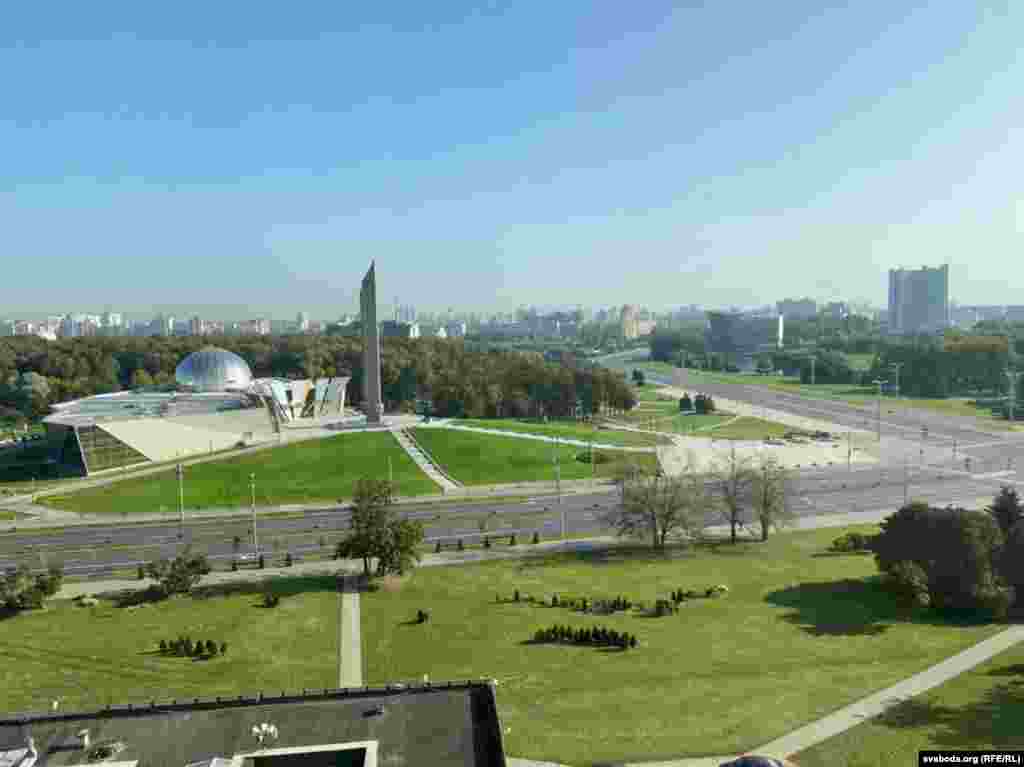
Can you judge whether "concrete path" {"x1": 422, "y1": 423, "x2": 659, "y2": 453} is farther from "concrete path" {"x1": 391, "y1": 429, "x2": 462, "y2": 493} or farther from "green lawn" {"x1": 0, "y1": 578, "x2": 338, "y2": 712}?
"green lawn" {"x1": 0, "y1": 578, "x2": 338, "y2": 712}

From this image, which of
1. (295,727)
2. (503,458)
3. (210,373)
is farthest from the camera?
(210,373)

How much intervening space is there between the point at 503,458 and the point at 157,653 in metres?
46.1

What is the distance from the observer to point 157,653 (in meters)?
33.7

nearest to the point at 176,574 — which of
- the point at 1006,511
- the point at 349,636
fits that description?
the point at 349,636

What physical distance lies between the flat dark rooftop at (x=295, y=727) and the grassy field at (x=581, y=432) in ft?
210

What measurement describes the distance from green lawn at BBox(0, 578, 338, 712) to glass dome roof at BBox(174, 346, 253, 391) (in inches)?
2417

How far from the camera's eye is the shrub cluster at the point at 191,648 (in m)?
33.3

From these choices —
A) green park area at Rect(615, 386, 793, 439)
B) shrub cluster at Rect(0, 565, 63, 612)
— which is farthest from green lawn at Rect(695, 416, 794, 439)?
shrub cluster at Rect(0, 565, 63, 612)

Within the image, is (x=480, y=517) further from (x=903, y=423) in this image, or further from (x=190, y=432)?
(x=903, y=423)

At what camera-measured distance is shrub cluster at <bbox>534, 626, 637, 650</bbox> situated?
33719 mm

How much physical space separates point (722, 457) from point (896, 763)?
56975mm

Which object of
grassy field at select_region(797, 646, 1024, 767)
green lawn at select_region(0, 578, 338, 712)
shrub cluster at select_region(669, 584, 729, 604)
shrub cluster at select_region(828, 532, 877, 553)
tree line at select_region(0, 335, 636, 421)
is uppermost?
tree line at select_region(0, 335, 636, 421)

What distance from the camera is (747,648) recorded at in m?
33.2

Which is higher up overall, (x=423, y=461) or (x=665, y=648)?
(x=423, y=461)
